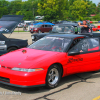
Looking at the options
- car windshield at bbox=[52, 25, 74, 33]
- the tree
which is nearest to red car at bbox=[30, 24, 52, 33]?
car windshield at bbox=[52, 25, 74, 33]

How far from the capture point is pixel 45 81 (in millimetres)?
4988

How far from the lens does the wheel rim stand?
205 inches

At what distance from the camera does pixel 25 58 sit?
17.1 feet

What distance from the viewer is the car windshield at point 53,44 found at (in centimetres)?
596

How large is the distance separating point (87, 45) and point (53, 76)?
1755 millimetres

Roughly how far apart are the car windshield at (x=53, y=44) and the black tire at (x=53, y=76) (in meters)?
0.73

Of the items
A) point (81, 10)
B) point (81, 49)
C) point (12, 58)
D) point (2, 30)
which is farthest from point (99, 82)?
point (81, 10)

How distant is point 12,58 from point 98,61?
111 inches

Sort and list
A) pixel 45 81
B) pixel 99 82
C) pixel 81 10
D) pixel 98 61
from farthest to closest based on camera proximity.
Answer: pixel 81 10 → pixel 98 61 → pixel 99 82 → pixel 45 81

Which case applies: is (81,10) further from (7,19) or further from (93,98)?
(93,98)

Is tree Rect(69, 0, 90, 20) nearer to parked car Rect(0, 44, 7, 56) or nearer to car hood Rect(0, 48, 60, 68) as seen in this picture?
parked car Rect(0, 44, 7, 56)

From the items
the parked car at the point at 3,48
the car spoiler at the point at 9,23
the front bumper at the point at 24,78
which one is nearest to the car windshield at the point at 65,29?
the car spoiler at the point at 9,23

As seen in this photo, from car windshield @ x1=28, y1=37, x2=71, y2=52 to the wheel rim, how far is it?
77 centimetres

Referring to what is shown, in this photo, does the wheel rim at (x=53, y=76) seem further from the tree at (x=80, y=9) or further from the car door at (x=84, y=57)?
the tree at (x=80, y=9)
